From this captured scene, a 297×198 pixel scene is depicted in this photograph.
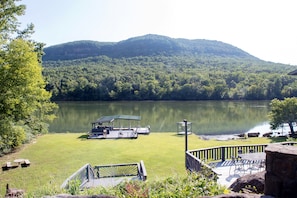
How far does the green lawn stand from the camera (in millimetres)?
11008

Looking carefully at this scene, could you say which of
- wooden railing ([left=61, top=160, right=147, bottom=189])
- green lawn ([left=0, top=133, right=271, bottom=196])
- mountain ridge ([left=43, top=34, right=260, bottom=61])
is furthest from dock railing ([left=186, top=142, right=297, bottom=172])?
mountain ridge ([left=43, top=34, right=260, bottom=61])

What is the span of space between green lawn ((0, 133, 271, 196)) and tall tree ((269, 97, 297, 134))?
1001 centimetres

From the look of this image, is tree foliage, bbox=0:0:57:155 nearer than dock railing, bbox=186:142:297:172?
No

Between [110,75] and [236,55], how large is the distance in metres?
72.0

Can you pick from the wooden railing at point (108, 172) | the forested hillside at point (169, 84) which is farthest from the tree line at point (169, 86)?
the wooden railing at point (108, 172)

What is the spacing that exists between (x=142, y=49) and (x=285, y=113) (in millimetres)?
104656

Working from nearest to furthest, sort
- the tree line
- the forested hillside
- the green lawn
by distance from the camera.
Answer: the green lawn, the tree line, the forested hillside

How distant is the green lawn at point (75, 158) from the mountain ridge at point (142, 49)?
102 m

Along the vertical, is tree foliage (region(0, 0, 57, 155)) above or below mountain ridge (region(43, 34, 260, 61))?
below

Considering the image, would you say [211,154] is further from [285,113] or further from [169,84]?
[169,84]

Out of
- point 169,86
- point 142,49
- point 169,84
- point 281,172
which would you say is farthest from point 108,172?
point 142,49

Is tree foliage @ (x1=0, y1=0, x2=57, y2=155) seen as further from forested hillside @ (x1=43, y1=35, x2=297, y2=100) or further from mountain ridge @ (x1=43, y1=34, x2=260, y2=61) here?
mountain ridge @ (x1=43, y1=34, x2=260, y2=61)

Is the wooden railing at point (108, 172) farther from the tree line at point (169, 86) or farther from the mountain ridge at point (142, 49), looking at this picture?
the mountain ridge at point (142, 49)

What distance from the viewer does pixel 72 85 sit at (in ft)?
224
